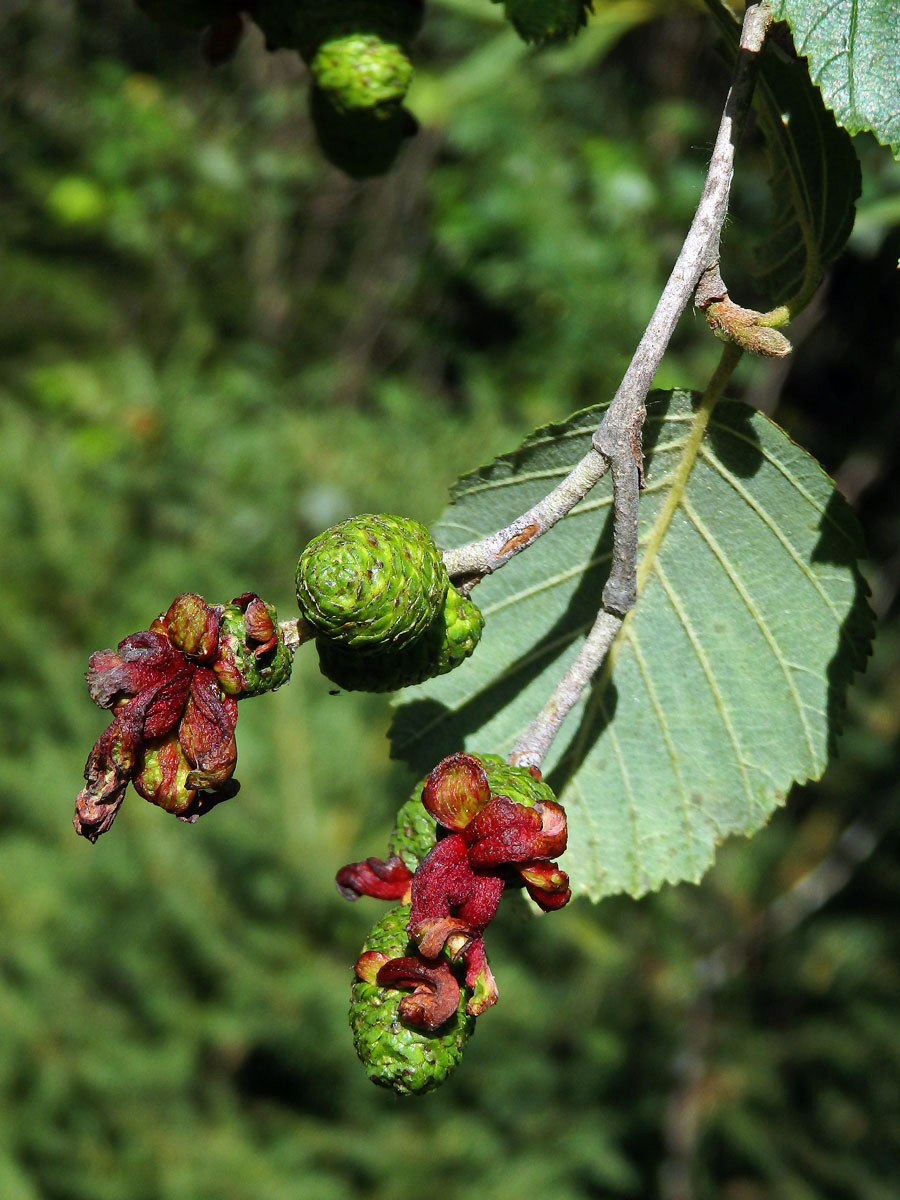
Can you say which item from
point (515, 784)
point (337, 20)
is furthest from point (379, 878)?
point (337, 20)

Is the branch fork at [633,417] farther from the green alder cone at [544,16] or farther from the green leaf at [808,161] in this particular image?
the green alder cone at [544,16]

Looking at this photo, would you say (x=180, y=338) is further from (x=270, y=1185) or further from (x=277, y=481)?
(x=270, y=1185)

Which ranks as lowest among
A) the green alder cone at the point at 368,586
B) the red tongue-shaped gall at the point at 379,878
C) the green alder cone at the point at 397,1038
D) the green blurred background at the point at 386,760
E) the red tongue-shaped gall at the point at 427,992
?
the green blurred background at the point at 386,760

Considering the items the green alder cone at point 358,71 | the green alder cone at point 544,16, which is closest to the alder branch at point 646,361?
the green alder cone at point 544,16

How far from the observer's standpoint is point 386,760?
4469 millimetres

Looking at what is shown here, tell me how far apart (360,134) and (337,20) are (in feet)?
0.38

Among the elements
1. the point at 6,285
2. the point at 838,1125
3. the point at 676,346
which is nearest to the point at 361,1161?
the point at 838,1125

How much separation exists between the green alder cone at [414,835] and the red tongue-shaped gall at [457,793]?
66 mm

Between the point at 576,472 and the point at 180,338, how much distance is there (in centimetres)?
586

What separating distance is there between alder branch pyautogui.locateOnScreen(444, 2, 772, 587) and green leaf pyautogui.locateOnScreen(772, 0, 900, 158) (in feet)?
0.14

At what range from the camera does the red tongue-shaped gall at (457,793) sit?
33.0 inches

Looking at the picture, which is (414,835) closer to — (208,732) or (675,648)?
(208,732)

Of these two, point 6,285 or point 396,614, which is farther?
point 6,285

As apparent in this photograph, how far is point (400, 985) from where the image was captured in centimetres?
83
